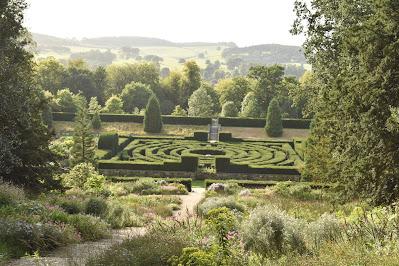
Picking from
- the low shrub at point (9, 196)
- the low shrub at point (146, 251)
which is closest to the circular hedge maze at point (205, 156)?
the low shrub at point (9, 196)

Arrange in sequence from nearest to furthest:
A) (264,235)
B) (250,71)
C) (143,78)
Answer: (264,235) < (250,71) < (143,78)

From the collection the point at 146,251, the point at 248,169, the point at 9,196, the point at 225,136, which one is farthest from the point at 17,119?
the point at 225,136

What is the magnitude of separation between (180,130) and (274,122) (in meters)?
11.9

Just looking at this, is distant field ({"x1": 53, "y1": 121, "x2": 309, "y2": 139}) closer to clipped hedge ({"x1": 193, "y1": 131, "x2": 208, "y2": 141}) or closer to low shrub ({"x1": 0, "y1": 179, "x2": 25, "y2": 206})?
clipped hedge ({"x1": 193, "y1": 131, "x2": 208, "y2": 141})

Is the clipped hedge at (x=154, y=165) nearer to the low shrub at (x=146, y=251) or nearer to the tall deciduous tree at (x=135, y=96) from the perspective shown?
the low shrub at (x=146, y=251)

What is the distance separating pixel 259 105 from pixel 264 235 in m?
61.6

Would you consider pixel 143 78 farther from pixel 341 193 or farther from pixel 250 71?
pixel 341 193

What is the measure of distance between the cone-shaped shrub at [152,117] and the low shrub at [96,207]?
136ft

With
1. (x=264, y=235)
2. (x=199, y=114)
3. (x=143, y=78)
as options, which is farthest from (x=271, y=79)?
(x=264, y=235)

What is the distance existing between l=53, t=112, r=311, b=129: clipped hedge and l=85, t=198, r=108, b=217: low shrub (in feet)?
151

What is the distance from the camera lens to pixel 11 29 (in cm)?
1802

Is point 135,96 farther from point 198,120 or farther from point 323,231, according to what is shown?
point 323,231

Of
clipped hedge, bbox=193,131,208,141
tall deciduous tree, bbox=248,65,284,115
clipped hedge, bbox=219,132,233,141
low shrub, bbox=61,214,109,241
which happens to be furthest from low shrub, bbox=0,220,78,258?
tall deciduous tree, bbox=248,65,284,115

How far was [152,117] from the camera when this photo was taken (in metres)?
56.0
